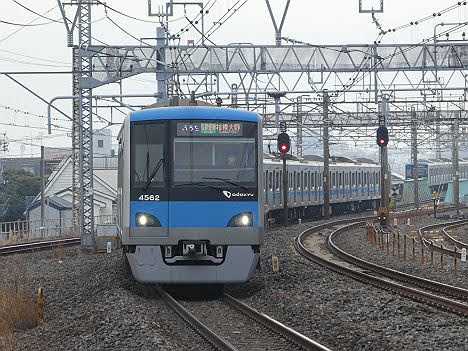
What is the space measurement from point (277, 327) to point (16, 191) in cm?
5684

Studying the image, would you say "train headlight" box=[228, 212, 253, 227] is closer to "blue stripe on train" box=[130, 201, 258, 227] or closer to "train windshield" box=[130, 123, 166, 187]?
"blue stripe on train" box=[130, 201, 258, 227]

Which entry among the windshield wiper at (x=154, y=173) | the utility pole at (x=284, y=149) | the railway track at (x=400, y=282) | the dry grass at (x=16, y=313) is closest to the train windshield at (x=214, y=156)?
the windshield wiper at (x=154, y=173)

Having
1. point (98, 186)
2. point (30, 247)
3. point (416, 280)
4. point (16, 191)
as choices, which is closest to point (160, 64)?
point (30, 247)

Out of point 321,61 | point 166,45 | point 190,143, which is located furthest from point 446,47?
point 190,143

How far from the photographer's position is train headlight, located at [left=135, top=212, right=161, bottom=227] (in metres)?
13.2

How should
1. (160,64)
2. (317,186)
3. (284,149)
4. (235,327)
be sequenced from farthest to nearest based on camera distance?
(317,186) < (284,149) < (160,64) < (235,327)

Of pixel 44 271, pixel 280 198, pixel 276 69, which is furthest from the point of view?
pixel 280 198

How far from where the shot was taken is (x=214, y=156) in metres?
13.4

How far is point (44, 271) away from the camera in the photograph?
68.3 feet

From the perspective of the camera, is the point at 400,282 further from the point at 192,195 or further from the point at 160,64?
the point at 160,64

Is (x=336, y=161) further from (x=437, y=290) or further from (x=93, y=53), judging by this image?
(x=437, y=290)

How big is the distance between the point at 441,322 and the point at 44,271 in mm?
12354

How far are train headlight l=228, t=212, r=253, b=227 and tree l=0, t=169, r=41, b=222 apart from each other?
4818 cm

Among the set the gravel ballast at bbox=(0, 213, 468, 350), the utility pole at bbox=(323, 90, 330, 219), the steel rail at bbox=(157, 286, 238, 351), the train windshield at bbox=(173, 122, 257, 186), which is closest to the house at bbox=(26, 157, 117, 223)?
the utility pole at bbox=(323, 90, 330, 219)
